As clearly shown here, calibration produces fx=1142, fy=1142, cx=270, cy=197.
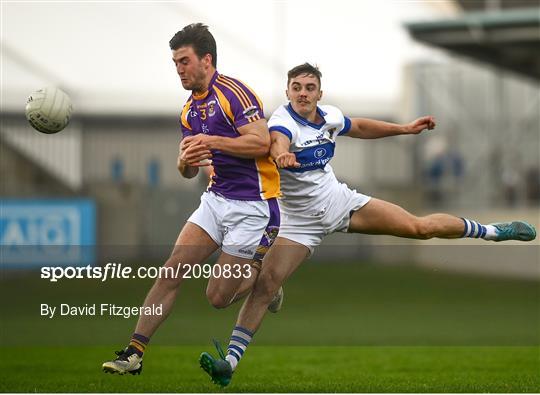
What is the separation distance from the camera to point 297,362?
13164 millimetres

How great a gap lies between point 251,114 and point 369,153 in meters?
19.9

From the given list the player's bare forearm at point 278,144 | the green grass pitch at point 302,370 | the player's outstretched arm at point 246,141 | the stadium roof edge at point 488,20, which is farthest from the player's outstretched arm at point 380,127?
the stadium roof edge at point 488,20

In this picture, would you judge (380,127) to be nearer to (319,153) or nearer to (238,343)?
(319,153)

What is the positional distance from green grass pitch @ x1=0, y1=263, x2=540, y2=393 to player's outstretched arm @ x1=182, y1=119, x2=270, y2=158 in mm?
1744

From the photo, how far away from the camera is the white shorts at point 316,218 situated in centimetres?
952

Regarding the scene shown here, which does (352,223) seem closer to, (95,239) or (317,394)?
(317,394)

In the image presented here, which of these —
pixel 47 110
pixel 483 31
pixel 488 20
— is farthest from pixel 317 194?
pixel 483 31

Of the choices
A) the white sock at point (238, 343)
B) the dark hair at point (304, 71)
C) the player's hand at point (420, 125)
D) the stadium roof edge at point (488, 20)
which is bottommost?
→ the white sock at point (238, 343)

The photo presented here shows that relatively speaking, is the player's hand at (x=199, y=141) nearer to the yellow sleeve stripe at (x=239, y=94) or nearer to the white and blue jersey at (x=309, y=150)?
the yellow sleeve stripe at (x=239, y=94)

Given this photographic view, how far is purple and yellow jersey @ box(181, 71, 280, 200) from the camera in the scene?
8.84 meters

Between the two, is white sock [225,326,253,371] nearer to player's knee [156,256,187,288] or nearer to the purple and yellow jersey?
player's knee [156,256,187,288]

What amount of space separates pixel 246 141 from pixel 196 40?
878 mm

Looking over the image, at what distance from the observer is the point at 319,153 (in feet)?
30.6

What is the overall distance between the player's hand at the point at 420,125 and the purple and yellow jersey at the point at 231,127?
4.06 ft
